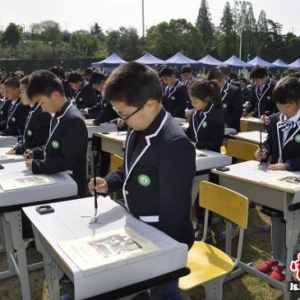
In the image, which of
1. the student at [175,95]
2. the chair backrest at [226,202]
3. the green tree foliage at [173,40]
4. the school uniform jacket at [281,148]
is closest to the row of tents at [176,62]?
the student at [175,95]

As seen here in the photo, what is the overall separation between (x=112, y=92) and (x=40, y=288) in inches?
86.2

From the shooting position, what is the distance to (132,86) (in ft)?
5.16

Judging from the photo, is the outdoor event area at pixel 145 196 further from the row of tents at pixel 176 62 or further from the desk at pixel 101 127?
the row of tents at pixel 176 62

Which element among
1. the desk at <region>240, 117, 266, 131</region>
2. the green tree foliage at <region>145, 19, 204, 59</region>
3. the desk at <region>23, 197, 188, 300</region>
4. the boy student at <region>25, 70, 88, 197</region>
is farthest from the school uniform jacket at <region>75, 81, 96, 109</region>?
the green tree foliage at <region>145, 19, 204, 59</region>

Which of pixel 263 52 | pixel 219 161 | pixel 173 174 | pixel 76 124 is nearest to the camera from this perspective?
pixel 173 174

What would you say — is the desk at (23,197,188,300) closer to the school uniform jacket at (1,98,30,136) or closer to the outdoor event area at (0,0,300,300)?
the outdoor event area at (0,0,300,300)

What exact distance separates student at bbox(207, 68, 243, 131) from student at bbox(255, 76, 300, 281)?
2.40 m

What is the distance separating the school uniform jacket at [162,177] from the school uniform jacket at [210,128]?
6.84ft

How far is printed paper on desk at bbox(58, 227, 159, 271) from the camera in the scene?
4.47 ft

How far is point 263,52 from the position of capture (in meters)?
60.7

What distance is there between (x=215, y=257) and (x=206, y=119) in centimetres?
175

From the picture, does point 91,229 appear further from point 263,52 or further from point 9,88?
point 263,52

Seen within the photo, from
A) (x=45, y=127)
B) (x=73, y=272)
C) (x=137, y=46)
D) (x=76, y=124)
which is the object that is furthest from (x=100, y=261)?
(x=137, y=46)

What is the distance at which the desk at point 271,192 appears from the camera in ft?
8.29
